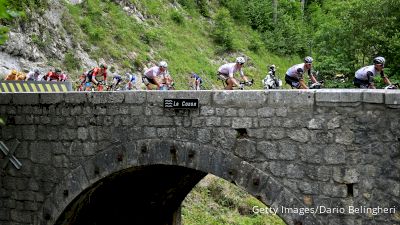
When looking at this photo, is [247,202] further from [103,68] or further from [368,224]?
[368,224]

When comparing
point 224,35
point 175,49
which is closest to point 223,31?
point 224,35

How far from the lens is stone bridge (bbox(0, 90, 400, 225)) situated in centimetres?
739

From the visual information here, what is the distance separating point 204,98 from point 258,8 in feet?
99.9

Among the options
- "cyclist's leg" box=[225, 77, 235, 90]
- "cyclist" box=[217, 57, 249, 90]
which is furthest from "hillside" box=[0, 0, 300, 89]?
"cyclist's leg" box=[225, 77, 235, 90]

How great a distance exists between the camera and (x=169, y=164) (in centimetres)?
889

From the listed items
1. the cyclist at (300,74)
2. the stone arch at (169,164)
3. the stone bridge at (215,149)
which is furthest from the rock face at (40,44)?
the cyclist at (300,74)

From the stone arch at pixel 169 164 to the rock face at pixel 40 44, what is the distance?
10.7m

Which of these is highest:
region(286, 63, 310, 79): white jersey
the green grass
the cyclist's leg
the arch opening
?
region(286, 63, 310, 79): white jersey

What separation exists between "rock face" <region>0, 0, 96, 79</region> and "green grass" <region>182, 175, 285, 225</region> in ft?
26.4

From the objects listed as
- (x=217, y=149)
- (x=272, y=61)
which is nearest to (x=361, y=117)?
(x=217, y=149)

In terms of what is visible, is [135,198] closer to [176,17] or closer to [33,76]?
[33,76]

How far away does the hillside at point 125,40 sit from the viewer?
Result: 2109 cm

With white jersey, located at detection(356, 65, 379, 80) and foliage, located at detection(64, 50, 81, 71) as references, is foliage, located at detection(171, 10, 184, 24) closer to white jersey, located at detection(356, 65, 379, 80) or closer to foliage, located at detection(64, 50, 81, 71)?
foliage, located at detection(64, 50, 81, 71)

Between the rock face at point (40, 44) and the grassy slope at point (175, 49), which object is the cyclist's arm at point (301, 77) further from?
the rock face at point (40, 44)
